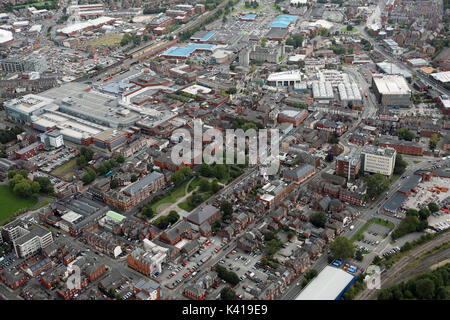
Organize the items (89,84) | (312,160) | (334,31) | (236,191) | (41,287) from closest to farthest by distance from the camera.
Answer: (41,287)
(236,191)
(312,160)
(89,84)
(334,31)

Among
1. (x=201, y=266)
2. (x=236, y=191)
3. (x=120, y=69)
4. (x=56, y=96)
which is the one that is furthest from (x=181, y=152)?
(x=120, y=69)

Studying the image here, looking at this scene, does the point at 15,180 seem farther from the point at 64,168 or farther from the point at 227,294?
the point at 227,294

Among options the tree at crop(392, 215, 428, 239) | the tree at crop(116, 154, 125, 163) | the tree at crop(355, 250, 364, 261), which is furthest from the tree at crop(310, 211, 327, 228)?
the tree at crop(116, 154, 125, 163)

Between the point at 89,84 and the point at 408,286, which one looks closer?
the point at 408,286

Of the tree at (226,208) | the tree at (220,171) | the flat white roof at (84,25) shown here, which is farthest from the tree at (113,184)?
the flat white roof at (84,25)

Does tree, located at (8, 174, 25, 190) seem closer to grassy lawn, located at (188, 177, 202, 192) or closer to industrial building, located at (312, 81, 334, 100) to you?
grassy lawn, located at (188, 177, 202, 192)

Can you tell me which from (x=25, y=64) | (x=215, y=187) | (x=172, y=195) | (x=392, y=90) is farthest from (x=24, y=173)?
(x=392, y=90)

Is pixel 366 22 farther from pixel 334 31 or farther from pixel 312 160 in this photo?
pixel 312 160
